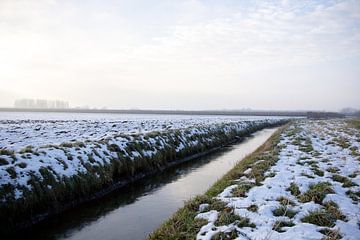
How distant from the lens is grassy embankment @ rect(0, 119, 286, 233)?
888 cm

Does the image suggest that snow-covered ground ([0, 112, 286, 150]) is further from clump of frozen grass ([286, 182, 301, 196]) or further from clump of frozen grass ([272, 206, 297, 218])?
clump of frozen grass ([272, 206, 297, 218])

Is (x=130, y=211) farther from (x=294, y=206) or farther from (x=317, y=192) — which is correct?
(x=317, y=192)

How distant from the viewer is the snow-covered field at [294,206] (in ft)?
22.1

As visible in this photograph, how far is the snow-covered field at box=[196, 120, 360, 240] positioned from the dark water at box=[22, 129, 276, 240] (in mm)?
2060

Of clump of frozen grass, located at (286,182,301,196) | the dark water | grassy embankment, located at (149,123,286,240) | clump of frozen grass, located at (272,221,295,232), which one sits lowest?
the dark water

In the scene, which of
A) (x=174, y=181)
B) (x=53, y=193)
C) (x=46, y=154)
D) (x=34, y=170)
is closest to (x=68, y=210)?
(x=53, y=193)

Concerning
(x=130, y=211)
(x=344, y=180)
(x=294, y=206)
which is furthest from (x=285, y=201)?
(x=130, y=211)

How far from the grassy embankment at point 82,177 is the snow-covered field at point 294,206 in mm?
5084

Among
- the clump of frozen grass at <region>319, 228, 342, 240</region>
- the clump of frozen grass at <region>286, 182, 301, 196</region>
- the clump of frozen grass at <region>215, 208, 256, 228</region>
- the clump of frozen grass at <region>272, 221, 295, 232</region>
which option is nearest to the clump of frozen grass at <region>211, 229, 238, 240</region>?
the clump of frozen grass at <region>215, 208, 256, 228</region>

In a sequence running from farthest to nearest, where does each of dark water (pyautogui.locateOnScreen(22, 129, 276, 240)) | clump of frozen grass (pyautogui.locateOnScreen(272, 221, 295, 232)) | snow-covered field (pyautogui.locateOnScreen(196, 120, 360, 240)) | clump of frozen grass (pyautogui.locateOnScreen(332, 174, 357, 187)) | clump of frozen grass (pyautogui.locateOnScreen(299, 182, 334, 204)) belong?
1. clump of frozen grass (pyautogui.locateOnScreen(332, 174, 357, 187))
2. clump of frozen grass (pyautogui.locateOnScreen(299, 182, 334, 204))
3. dark water (pyautogui.locateOnScreen(22, 129, 276, 240))
4. clump of frozen grass (pyautogui.locateOnScreen(272, 221, 295, 232))
5. snow-covered field (pyautogui.locateOnScreen(196, 120, 360, 240))

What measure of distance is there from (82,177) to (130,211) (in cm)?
251

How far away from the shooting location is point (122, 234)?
8.53 meters

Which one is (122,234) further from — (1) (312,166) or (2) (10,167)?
(1) (312,166)

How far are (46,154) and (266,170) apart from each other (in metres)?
8.94
